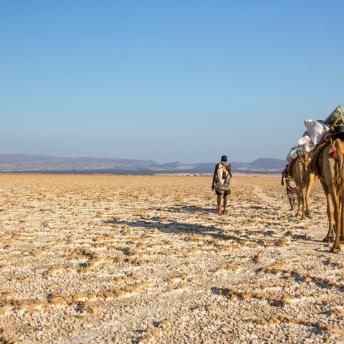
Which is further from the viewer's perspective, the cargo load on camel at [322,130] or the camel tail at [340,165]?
the cargo load on camel at [322,130]

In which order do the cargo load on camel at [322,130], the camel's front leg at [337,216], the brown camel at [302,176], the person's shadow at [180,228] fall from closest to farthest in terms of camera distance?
the camel's front leg at [337,216]
the cargo load on camel at [322,130]
the person's shadow at [180,228]
the brown camel at [302,176]

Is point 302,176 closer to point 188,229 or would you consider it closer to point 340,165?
point 188,229

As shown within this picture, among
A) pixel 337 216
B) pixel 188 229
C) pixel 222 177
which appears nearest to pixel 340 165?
pixel 337 216

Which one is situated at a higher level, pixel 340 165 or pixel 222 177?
pixel 340 165

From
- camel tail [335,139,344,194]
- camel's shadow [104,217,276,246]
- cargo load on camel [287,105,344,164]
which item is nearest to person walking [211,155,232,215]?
camel's shadow [104,217,276,246]

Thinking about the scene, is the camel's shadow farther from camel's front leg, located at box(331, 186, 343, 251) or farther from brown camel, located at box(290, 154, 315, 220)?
brown camel, located at box(290, 154, 315, 220)

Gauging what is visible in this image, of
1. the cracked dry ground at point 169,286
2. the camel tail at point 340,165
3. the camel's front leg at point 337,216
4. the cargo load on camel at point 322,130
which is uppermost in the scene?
the cargo load on camel at point 322,130

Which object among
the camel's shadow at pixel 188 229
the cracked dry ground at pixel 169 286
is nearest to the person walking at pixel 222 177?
the camel's shadow at pixel 188 229

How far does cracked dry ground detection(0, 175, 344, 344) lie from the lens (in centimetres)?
443

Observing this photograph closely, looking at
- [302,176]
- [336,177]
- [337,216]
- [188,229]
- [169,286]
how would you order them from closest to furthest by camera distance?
[169,286], [337,216], [336,177], [188,229], [302,176]

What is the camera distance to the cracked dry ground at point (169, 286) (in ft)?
14.5

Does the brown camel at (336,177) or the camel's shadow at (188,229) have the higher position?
the brown camel at (336,177)

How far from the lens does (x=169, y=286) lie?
19.9ft

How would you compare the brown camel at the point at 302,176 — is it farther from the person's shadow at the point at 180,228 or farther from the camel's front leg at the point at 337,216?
the camel's front leg at the point at 337,216
